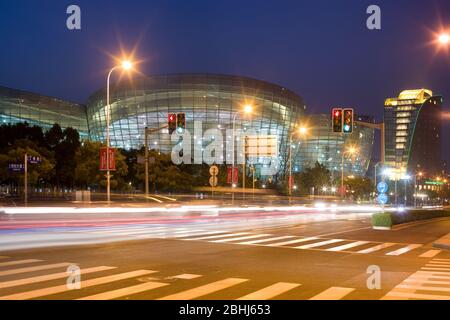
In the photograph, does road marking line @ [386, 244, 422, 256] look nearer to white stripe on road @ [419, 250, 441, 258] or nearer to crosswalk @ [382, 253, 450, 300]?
white stripe on road @ [419, 250, 441, 258]

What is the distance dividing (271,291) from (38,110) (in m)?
107

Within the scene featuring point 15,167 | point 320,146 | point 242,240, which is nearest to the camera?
point 242,240

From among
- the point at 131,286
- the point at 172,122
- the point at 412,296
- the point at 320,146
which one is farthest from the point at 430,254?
the point at 320,146

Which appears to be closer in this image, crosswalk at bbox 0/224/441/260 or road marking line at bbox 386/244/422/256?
road marking line at bbox 386/244/422/256

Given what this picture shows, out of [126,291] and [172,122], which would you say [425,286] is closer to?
[126,291]

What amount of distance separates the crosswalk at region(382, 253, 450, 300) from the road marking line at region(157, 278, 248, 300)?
10.3 ft

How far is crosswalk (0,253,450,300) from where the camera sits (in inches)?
381

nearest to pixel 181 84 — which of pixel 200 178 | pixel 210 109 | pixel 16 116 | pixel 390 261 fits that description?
pixel 210 109

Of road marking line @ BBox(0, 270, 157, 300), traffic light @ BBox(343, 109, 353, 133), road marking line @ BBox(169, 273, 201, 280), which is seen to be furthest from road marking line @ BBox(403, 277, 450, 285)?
traffic light @ BBox(343, 109, 353, 133)

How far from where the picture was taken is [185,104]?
102062 millimetres

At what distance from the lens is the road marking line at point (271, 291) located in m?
9.63
